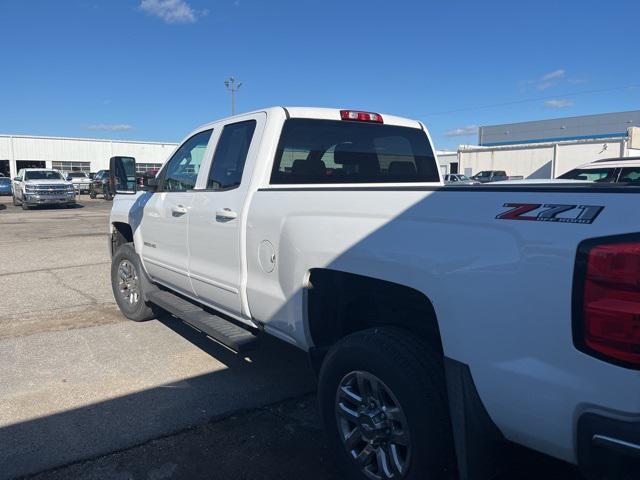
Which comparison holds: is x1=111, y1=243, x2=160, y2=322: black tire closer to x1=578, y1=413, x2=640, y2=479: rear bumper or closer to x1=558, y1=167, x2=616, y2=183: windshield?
x1=578, y1=413, x2=640, y2=479: rear bumper

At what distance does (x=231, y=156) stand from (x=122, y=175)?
5.94 ft

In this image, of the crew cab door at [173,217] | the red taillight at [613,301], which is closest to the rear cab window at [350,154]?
the crew cab door at [173,217]

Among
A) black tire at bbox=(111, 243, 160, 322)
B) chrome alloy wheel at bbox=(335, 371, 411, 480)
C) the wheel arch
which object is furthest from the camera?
black tire at bbox=(111, 243, 160, 322)

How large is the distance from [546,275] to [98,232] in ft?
50.4

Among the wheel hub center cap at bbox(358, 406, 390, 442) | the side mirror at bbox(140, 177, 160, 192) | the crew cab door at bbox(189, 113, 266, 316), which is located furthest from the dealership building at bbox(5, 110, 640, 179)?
the wheel hub center cap at bbox(358, 406, 390, 442)

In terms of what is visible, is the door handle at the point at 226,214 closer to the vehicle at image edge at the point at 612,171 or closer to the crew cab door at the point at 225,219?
the crew cab door at the point at 225,219

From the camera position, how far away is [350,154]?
427 centimetres

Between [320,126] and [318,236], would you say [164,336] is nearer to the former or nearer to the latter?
[320,126]

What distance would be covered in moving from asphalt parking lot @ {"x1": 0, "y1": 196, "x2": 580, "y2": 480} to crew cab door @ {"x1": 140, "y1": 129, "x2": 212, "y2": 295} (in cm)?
77

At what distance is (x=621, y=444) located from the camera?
5.49ft

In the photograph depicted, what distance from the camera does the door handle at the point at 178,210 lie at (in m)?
4.44

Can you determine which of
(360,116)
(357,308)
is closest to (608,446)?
(357,308)

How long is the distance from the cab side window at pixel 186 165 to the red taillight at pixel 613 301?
3.46m

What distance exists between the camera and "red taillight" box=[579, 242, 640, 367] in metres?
1.66
